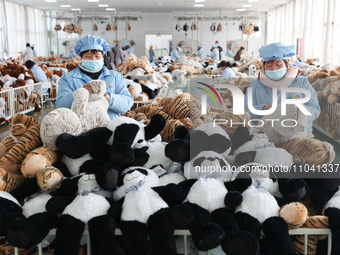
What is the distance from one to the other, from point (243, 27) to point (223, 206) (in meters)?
21.7

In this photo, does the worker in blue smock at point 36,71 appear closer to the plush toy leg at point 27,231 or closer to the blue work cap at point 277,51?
the blue work cap at point 277,51

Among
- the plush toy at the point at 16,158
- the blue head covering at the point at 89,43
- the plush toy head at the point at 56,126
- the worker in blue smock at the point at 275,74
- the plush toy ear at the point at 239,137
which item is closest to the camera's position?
the plush toy at the point at 16,158

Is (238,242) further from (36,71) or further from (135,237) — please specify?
(36,71)

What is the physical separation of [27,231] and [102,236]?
0.25 m

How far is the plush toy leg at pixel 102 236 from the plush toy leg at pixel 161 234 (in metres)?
0.14

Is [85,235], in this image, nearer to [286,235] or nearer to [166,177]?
[166,177]

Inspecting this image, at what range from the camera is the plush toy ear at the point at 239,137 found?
179cm

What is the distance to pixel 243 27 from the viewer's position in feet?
71.4

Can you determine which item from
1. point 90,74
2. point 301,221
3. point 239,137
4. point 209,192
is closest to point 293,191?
point 301,221

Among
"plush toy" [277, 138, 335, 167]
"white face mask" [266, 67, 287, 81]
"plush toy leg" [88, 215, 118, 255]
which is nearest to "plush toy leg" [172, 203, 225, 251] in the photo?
"plush toy leg" [88, 215, 118, 255]

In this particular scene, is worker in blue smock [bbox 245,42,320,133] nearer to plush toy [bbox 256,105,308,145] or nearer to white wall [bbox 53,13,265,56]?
plush toy [bbox 256,105,308,145]

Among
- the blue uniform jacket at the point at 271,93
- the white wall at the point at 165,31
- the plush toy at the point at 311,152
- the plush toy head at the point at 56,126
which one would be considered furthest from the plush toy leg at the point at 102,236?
the white wall at the point at 165,31

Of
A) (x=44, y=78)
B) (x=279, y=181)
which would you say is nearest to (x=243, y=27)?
(x=44, y=78)

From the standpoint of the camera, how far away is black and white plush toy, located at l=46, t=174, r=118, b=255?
129 centimetres
